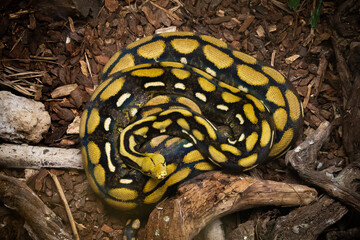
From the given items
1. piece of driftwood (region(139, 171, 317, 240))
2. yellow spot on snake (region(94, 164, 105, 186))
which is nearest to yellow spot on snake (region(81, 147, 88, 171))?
yellow spot on snake (region(94, 164, 105, 186))

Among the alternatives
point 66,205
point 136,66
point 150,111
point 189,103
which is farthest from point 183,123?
point 66,205

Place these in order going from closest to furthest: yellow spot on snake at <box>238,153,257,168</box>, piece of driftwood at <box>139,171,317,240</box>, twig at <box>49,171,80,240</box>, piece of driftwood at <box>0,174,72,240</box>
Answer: piece of driftwood at <box>139,171,317,240</box> < piece of driftwood at <box>0,174,72,240</box> < yellow spot on snake at <box>238,153,257,168</box> < twig at <box>49,171,80,240</box>

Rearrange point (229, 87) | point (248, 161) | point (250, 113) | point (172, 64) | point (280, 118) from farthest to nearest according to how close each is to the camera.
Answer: point (172, 64)
point (229, 87)
point (280, 118)
point (250, 113)
point (248, 161)

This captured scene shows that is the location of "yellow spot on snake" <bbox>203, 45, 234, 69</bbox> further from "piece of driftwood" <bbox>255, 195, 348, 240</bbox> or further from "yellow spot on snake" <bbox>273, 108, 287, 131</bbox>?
"piece of driftwood" <bbox>255, 195, 348, 240</bbox>

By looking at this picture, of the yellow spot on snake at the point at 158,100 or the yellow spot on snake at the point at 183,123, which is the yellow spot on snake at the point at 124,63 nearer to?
the yellow spot on snake at the point at 158,100

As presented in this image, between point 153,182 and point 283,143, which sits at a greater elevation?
point 283,143

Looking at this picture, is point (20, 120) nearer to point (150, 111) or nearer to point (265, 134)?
point (150, 111)
